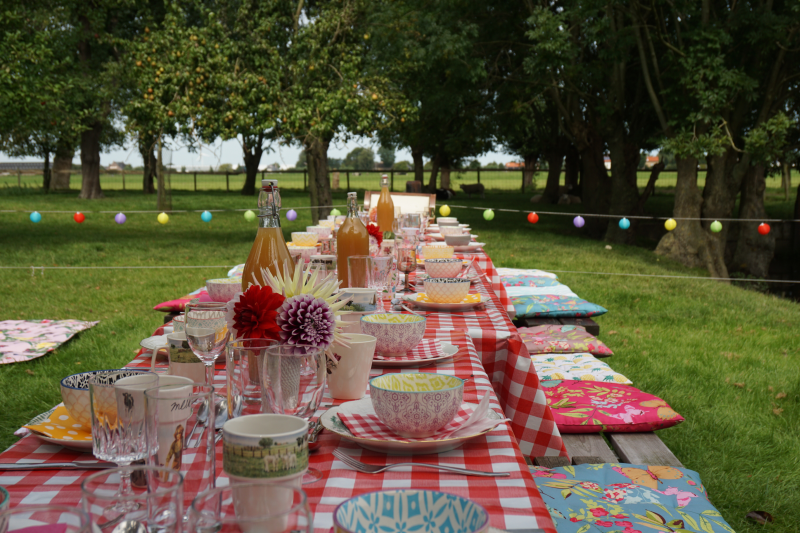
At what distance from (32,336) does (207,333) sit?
13.9 feet

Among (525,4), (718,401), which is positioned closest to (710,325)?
Answer: (718,401)

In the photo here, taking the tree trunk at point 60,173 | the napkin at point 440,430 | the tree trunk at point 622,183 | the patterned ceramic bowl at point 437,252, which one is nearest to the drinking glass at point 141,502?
the napkin at point 440,430

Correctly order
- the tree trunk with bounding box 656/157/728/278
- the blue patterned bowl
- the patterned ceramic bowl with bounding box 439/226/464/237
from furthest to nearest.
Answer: the tree trunk with bounding box 656/157/728/278 < the patterned ceramic bowl with bounding box 439/226/464/237 < the blue patterned bowl

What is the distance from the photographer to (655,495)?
1.85m

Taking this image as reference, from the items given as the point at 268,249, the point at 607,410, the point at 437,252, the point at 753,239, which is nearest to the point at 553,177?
the point at 753,239

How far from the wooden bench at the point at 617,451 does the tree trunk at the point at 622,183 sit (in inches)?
433

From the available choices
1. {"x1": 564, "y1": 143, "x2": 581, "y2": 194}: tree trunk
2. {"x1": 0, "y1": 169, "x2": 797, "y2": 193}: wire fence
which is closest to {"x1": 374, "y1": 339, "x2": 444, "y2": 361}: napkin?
{"x1": 564, "y1": 143, "x2": 581, "y2": 194}: tree trunk

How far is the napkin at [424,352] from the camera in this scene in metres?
1.69

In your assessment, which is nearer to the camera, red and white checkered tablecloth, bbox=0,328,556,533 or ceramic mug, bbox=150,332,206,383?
red and white checkered tablecloth, bbox=0,328,556,533

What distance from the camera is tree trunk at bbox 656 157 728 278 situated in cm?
1043

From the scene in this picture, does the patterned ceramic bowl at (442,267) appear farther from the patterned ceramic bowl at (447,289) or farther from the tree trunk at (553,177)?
the tree trunk at (553,177)

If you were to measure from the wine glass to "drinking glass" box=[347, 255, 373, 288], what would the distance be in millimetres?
1060

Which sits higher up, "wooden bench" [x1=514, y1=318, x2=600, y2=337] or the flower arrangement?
the flower arrangement

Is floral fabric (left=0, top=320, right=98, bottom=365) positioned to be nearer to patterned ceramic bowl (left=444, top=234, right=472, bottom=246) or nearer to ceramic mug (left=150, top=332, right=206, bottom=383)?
patterned ceramic bowl (left=444, top=234, right=472, bottom=246)
